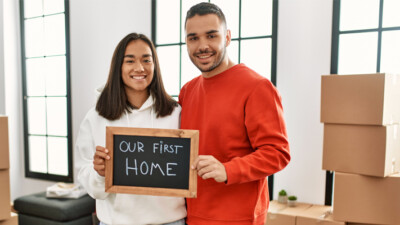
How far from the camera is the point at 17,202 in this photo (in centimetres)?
307

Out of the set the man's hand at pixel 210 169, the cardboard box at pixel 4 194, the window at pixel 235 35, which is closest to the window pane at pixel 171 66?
the window at pixel 235 35

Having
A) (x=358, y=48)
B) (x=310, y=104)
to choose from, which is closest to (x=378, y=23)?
(x=358, y=48)

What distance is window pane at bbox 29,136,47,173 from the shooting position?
12.5 feet

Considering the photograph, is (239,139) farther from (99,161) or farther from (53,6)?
(53,6)

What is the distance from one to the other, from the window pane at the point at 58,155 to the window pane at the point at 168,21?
160cm

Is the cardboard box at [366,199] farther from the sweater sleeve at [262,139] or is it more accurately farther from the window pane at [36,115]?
the window pane at [36,115]

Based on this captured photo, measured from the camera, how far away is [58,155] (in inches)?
147

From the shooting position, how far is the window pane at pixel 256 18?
106 inches

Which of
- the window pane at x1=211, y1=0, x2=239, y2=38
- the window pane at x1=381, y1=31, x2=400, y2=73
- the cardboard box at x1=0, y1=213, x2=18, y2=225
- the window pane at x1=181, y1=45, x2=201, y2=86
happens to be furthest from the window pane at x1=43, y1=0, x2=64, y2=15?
the window pane at x1=381, y1=31, x2=400, y2=73

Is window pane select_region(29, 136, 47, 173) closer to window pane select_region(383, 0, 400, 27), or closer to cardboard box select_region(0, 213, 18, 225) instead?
cardboard box select_region(0, 213, 18, 225)

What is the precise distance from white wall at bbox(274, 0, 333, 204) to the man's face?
144 centimetres

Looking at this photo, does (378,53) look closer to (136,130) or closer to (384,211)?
(384,211)

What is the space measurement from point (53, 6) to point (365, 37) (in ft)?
10.2

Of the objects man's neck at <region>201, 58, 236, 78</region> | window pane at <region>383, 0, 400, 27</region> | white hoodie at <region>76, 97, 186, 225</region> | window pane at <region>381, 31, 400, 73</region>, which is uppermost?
window pane at <region>383, 0, 400, 27</region>
